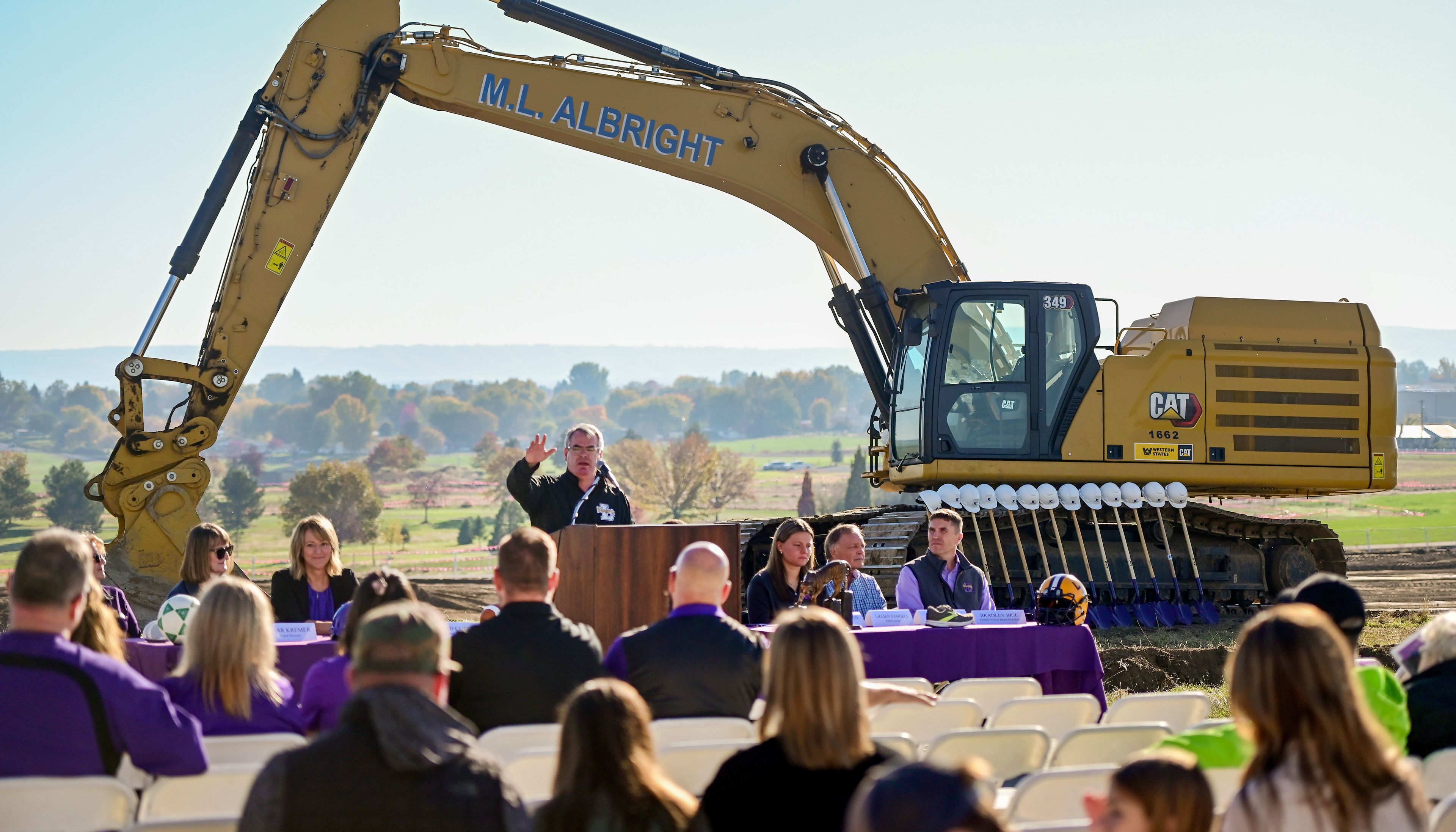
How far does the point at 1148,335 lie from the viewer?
620 inches

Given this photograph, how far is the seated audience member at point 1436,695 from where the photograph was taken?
184 inches

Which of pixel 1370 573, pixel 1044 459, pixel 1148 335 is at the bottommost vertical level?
pixel 1370 573

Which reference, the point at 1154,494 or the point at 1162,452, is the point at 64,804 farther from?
the point at 1162,452

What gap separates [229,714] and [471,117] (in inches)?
397

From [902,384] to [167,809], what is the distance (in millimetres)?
11532

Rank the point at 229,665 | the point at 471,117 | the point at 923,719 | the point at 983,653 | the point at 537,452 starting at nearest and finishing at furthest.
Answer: the point at 229,665 → the point at 923,719 → the point at 983,653 → the point at 537,452 → the point at 471,117

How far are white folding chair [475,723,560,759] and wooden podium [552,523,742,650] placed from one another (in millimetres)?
2605

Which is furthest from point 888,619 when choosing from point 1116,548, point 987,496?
point 1116,548

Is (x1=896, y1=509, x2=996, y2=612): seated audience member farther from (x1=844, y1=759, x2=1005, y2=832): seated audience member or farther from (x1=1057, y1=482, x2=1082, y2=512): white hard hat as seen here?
(x1=844, y1=759, x2=1005, y2=832): seated audience member

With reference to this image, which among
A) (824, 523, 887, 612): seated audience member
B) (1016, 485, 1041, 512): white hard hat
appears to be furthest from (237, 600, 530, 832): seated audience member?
(1016, 485, 1041, 512): white hard hat

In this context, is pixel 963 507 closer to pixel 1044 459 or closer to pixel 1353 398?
pixel 1044 459

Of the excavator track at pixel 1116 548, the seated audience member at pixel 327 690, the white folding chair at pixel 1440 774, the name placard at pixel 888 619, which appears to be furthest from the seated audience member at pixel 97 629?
the excavator track at pixel 1116 548

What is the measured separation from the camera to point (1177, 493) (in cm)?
1488

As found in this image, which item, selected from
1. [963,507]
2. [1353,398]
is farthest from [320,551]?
[1353,398]
